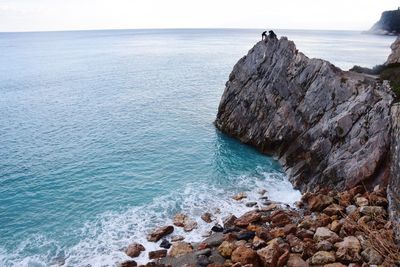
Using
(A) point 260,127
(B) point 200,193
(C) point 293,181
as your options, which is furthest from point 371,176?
(A) point 260,127

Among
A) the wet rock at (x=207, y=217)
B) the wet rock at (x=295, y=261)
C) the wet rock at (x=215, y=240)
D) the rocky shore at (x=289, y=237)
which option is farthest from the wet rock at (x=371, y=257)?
the wet rock at (x=207, y=217)

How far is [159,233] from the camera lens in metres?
32.1

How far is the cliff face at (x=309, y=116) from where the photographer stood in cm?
3661

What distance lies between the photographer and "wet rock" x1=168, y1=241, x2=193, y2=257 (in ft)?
95.7

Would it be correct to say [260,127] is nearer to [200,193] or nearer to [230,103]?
[230,103]

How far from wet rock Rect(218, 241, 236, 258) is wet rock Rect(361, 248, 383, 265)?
30.4 feet

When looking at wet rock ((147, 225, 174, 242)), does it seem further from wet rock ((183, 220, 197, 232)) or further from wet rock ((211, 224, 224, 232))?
wet rock ((211, 224, 224, 232))

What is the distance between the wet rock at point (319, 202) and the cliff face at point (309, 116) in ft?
11.6

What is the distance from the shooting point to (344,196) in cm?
3375

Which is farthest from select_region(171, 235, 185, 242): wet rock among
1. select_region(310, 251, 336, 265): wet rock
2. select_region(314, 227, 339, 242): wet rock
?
select_region(310, 251, 336, 265): wet rock

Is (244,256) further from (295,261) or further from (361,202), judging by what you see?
(361,202)

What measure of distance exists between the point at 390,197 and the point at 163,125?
40549 mm

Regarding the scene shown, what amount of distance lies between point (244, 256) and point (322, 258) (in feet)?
17.6

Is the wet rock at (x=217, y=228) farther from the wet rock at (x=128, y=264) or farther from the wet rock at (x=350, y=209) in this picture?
the wet rock at (x=350, y=209)
